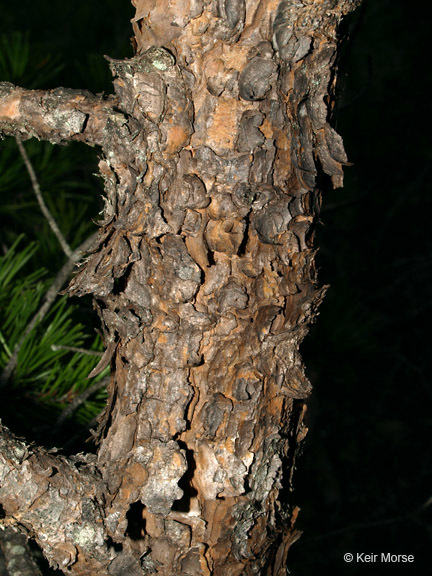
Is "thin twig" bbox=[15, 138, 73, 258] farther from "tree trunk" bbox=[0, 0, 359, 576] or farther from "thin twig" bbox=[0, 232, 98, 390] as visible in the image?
"tree trunk" bbox=[0, 0, 359, 576]

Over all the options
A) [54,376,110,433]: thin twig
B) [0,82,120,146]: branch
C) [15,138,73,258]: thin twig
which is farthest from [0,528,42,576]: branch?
[0,82,120,146]: branch

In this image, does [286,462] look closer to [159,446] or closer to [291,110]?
[159,446]

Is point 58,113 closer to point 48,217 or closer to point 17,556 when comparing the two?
point 48,217

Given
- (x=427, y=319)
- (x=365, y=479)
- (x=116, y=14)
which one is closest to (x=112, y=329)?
(x=365, y=479)

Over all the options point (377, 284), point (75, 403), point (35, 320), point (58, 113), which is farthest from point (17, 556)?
point (377, 284)

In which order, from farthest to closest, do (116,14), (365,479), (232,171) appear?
1. (116,14)
2. (365,479)
3. (232,171)

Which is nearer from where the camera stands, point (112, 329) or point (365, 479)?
point (112, 329)
